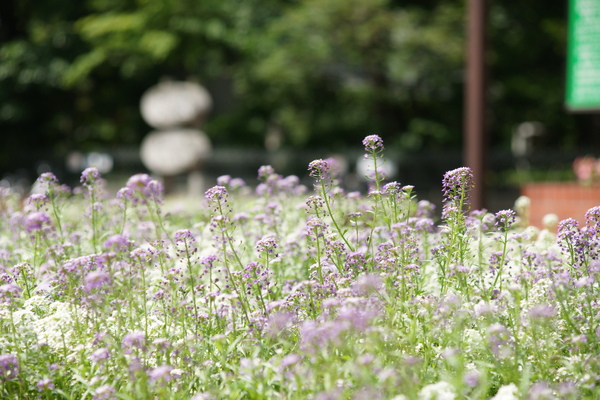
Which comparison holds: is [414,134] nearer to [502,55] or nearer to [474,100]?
[502,55]

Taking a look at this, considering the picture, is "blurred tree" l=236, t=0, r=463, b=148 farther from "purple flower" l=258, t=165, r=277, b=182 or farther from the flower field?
the flower field

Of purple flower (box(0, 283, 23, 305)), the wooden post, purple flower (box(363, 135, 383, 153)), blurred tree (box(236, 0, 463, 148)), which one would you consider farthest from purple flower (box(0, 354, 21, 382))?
blurred tree (box(236, 0, 463, 148))

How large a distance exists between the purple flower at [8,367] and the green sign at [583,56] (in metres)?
5.63

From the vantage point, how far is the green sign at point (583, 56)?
7.04 m

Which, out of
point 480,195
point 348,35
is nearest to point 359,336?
point 480,195

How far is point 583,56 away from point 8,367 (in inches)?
231

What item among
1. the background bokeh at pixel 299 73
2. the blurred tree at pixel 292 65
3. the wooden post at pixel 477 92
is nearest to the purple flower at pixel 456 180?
the wooden post at pixel 477 92

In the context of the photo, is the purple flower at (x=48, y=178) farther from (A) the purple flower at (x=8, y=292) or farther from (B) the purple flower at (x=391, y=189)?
(B) the purple flower at (x=391, y=189)

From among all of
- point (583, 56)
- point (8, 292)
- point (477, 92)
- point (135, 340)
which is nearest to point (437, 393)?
point (135, 340)

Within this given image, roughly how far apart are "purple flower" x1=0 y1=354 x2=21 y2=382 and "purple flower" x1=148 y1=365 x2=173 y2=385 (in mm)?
463

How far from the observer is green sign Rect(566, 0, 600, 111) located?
23.1ft

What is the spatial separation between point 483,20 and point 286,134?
46.1ft

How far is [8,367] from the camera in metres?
2.76

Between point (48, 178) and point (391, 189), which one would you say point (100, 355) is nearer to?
point (391, 189)
